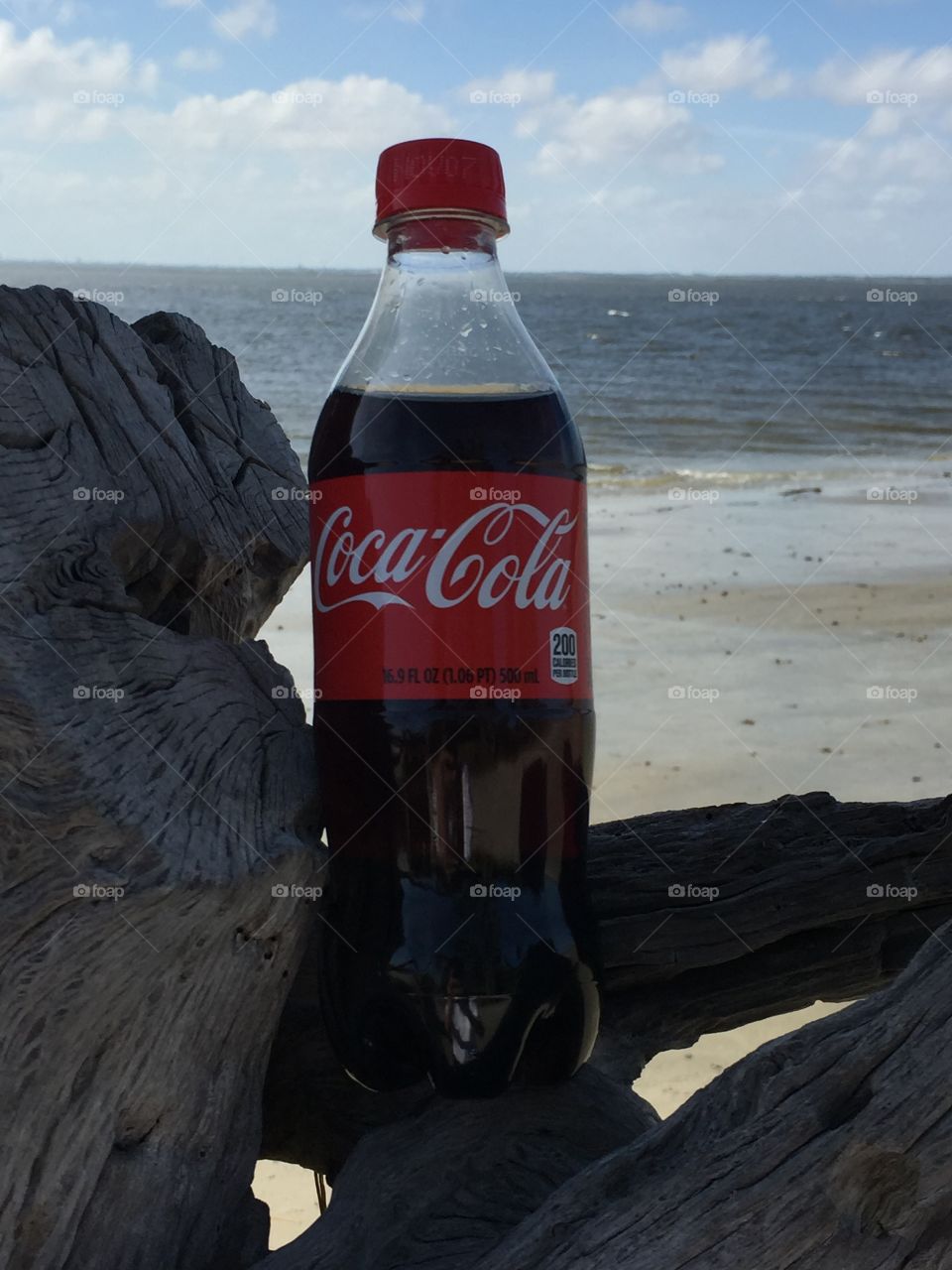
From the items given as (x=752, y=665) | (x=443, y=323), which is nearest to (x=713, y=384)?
(x=752, y=665)

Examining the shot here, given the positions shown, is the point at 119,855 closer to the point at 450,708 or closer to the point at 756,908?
the point at 450,708

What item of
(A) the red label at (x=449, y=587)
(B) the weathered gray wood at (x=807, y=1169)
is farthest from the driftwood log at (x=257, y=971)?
(A) the red label at (x=449, y=587)

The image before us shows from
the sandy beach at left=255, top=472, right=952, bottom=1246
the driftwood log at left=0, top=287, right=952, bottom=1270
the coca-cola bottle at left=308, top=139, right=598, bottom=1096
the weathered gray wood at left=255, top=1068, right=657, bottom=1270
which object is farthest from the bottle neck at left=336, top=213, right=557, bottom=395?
the sandy beach at left=255, top=472, right=952, bottom=1246

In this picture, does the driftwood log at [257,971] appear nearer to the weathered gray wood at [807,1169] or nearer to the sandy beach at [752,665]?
the weathered gray wood at [807,1169]

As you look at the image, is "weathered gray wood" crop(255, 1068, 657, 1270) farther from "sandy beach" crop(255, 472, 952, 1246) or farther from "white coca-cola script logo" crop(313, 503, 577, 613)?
"sandy beach" crop(255, 472, 952, 1246)

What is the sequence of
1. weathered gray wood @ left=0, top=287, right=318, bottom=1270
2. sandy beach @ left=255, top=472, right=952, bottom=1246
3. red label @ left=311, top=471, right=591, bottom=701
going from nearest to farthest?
1. weathered gray wood @ left=0, top=287, right=318, bottom=1270
2. red label @ left=311, top=471, right=591, bottom=701
3. sandy beach @ left=255, top=472, right=952, bottom=1246

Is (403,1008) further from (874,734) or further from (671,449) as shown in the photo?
(671,449)

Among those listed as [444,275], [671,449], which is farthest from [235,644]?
[671,449]
